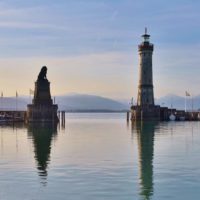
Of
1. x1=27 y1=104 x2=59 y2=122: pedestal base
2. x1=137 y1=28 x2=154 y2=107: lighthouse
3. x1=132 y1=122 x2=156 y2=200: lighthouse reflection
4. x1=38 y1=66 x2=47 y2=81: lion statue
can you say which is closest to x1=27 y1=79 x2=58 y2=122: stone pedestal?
x1=27 y1=104 x2=59 y2=122: pedestal base

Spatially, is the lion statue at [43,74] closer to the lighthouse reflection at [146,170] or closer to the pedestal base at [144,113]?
the pedestal base at [144,113]

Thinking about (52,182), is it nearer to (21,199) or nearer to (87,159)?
(21,199)

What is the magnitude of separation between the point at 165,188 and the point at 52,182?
576cm

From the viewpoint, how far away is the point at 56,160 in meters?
36.8

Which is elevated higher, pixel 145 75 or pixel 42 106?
pixel 145 75

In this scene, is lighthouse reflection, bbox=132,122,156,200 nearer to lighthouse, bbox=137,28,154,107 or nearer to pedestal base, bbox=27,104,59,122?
pedestal base, bbox=27,104,59,122

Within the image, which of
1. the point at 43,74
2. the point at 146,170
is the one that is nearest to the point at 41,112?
the point at 43,74

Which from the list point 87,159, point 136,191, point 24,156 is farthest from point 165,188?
point 24,156

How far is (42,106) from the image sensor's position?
9950cm

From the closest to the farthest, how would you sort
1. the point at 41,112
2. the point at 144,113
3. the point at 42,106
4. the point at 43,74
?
1. the point at 43,74
2. the point at 42,106
3. the point at 41,112
4. the point at 144,113

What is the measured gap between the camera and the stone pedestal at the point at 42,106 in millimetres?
98812

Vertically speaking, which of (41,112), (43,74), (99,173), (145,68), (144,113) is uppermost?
(145,68)

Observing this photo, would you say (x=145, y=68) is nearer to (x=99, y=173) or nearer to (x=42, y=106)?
(x=42, y=106)

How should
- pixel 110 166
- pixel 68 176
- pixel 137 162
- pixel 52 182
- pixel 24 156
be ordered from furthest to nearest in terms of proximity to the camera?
pixel 24 156
pixel 137 162
pixel 110 166
pixel 68 176
pixel 52 182
